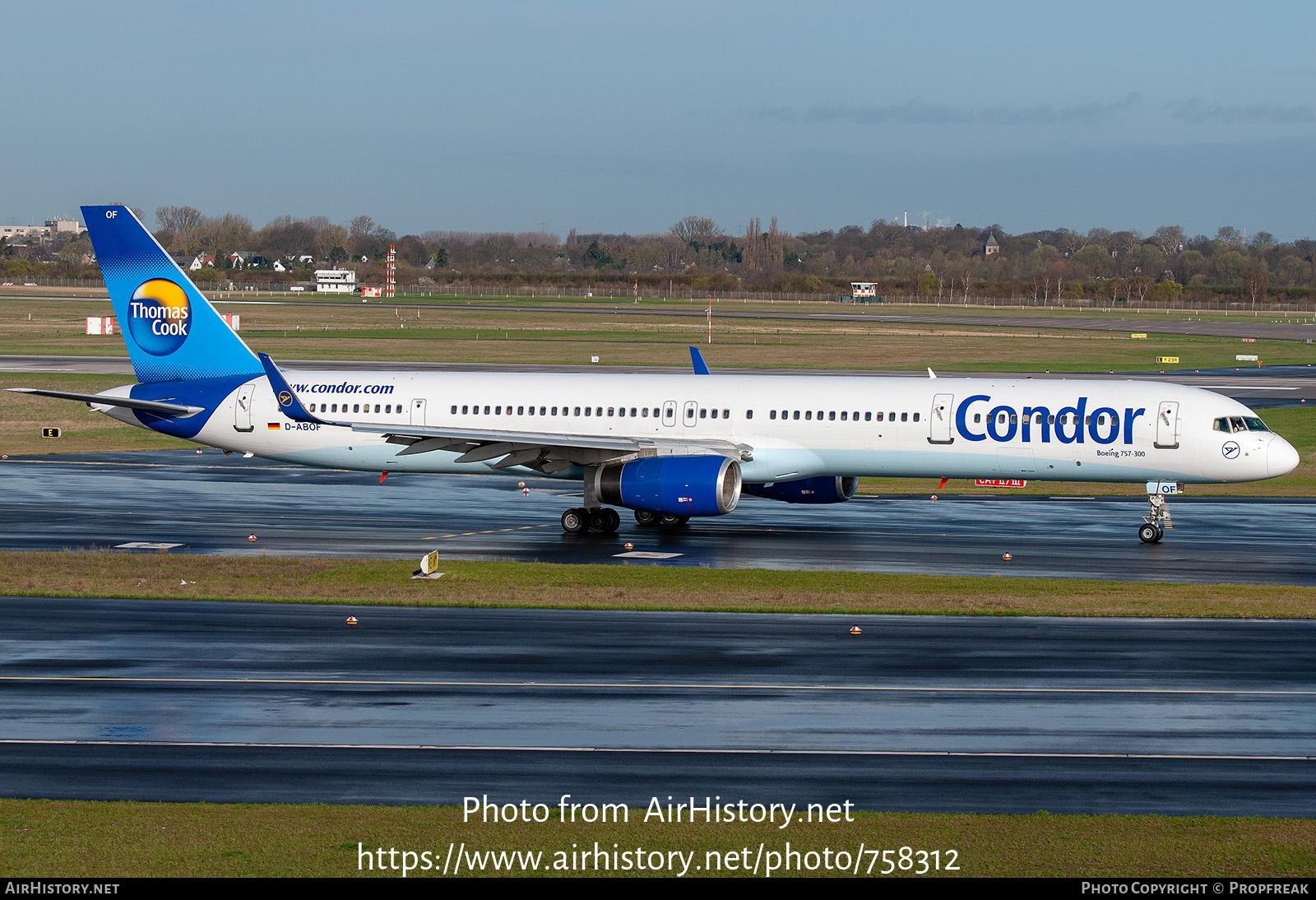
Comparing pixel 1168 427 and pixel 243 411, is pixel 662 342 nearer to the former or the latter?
pixel 243 411

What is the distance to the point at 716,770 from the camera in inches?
672

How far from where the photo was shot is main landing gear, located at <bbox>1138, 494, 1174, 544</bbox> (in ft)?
116

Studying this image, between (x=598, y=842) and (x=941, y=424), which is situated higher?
(x=941, y=424)

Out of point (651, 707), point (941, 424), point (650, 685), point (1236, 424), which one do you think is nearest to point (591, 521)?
point (941, 424)

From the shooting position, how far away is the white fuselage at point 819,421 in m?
35.6

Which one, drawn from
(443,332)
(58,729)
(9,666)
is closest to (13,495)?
(9,666)

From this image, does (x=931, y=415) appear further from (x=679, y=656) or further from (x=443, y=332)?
(x=443, y=332)

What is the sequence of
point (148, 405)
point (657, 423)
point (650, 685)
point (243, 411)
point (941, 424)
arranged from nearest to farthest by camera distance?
point (650, 685)
point (941, 424)
point (657, 423)
point (148, 405)
point (243, 411)

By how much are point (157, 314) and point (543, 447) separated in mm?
13048

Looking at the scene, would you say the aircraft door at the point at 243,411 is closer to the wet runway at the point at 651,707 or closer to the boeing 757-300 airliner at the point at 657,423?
the boeing 757-300 airliner at the point at 657,423

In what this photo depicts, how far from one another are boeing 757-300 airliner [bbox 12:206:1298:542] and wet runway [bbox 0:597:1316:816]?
9.96 meters

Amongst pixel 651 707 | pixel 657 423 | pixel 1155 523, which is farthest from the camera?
pixel 657 423

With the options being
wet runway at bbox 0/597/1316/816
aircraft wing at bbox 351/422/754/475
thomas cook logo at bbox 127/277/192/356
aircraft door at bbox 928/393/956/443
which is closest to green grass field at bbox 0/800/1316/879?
wet runway at bbox 0/597/1316/816

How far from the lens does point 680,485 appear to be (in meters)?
34.3
